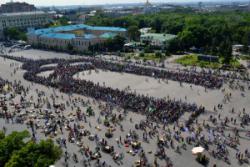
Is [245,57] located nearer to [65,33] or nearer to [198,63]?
[198,63]

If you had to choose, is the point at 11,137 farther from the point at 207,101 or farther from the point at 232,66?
the point at 232,66

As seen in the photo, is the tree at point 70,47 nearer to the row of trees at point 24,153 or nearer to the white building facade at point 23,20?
the white building facade at point 23,20

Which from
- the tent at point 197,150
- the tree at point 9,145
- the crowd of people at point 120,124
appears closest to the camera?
the tree at point 9,145

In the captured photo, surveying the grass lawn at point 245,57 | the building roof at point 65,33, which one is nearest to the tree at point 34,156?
the grass lawn at point 245,57

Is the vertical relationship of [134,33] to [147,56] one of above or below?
above

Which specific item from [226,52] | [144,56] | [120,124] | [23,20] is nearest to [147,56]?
[144,56]

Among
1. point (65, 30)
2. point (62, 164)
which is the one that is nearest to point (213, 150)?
point (62, 164)

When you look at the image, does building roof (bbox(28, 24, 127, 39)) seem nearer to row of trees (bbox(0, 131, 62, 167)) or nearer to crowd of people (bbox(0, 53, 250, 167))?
crowd of people (bbox(0, 53, 250, 167))
